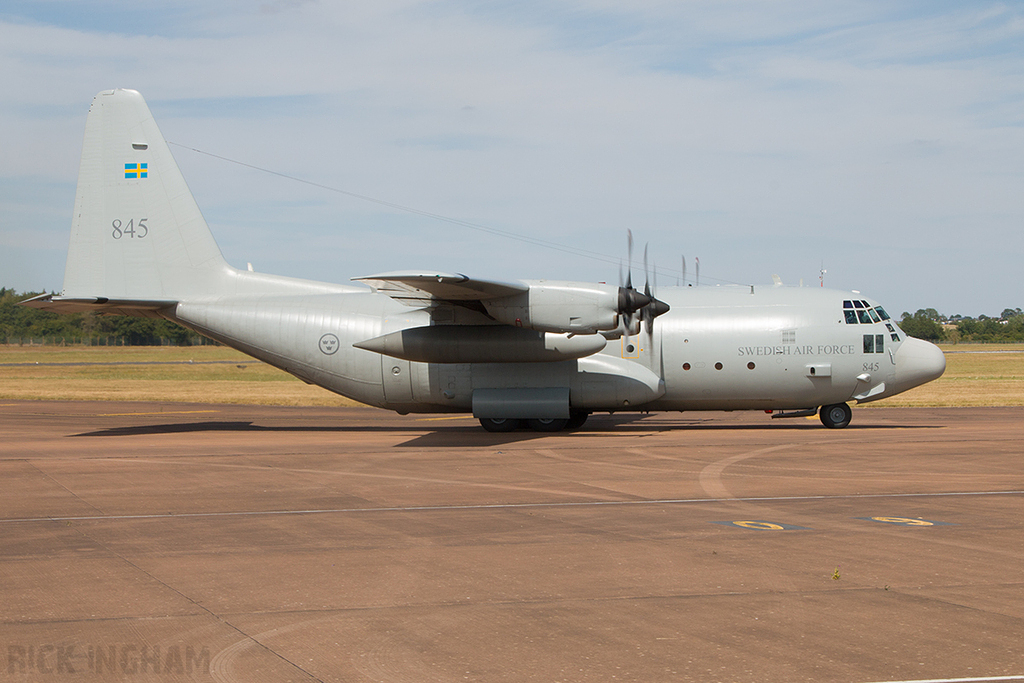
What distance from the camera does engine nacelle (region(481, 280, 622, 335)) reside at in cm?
2266

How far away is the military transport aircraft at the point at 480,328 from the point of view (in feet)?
79.4

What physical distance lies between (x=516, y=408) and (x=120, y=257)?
43.4 feet

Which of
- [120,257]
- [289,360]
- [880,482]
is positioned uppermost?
[120,257]

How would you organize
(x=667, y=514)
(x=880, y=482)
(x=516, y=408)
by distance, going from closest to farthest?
1. (x=667, y=514)
2. (x=880, y=482)
3. (x=516, y=408)

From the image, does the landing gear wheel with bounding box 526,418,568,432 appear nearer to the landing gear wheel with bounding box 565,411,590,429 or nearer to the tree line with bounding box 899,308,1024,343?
the landing gear wheel with bounding box 565,411,590,429

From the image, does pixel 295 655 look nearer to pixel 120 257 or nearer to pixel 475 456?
pixel 475 456

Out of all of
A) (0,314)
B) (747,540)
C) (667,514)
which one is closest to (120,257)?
(667,514)

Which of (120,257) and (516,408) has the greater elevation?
(120,257)

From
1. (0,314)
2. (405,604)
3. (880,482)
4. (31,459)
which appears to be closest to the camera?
(405,604)

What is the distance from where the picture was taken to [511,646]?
271 inches

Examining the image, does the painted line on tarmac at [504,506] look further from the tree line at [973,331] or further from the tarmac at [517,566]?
the tree line at [973,331]

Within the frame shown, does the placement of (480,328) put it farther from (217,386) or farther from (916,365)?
(217,386)

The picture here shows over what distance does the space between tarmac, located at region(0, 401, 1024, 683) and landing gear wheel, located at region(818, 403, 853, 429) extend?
5401mm

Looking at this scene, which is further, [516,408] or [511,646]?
[516,408]
